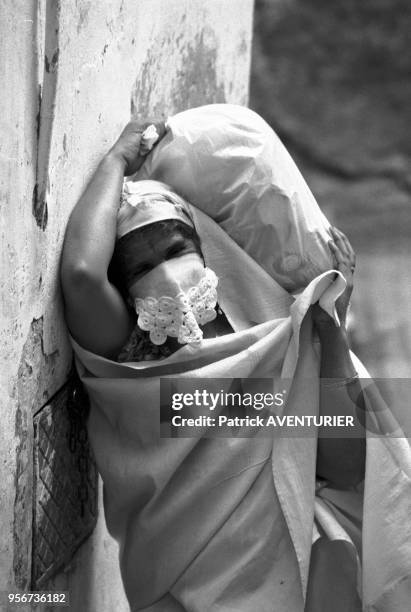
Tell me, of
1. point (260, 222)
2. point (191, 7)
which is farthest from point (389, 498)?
point (191, 7)

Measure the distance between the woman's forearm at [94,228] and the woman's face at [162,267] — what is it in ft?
0.20

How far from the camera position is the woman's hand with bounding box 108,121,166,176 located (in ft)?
6.97

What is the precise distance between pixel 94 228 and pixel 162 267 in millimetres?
139

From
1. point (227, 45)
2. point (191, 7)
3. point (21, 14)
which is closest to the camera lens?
point (21, 14)

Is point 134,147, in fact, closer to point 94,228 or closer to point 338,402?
point 94,228

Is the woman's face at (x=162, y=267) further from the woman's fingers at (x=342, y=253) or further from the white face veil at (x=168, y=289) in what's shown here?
the woman's fingers at (x=342, y=253)

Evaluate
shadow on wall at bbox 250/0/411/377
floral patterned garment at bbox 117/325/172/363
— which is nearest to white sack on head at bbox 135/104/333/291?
floral patterned garment at bbox 117/325/172/363

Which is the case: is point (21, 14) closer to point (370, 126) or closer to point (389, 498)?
point (389, 498)

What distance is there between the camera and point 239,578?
2.00 m

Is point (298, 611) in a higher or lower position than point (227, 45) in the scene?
lower

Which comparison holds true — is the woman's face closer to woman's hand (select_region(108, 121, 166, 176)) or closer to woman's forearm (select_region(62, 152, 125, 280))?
woman's forearm (select_region(62, 152, 125, 280))

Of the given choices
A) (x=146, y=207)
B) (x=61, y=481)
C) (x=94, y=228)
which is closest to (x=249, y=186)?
(x=146, y=207)

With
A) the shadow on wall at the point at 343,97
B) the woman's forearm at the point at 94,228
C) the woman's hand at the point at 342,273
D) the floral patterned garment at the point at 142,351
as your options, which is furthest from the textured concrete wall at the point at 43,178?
the shadow on wall at the point at 343,97

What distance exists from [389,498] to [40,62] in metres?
Result: 1.01
